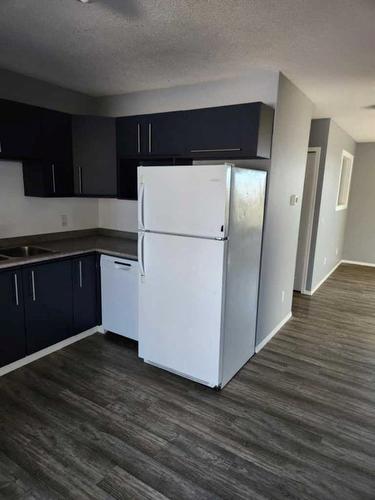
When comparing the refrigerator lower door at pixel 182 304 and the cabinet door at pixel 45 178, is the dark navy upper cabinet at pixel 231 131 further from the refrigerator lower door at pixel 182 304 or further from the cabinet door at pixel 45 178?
the cabinet door at pixel 45 178

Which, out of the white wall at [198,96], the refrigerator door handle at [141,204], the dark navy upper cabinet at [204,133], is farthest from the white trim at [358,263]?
the refrigerator door handle at [141,204]

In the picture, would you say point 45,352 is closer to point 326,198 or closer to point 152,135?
point 152,135

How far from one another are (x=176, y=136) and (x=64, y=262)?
1525 millimetres

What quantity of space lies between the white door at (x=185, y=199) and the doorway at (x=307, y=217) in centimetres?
283

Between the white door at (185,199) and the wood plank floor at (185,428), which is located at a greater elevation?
the white door at (185,199)

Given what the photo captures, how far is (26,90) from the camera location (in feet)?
10.1

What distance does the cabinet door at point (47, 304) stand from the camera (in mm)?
2758

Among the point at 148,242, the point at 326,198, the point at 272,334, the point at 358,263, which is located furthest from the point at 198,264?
the point at 358,263

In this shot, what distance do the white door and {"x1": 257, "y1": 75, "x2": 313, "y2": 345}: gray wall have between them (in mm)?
794

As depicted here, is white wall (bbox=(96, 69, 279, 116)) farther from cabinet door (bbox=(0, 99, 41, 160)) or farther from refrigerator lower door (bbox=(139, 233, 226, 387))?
refrigerator lower door (bbox=(139, 233, 226, 387))

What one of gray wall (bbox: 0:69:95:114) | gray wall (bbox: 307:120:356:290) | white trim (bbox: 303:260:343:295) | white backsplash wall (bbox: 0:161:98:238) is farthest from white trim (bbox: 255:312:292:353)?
gray wall (bbox: 0:69:95:114)

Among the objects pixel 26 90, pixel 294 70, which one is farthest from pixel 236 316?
pixel 26 90

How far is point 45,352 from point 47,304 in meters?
0.47

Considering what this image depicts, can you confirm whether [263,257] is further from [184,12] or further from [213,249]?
[184,12]
